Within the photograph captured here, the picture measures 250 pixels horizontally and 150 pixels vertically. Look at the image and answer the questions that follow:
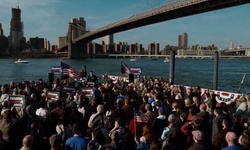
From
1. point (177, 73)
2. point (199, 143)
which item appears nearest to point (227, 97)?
point (199, 143)

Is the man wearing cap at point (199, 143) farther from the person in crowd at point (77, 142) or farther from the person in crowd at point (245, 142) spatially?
the person in crowd at point (77, 142)

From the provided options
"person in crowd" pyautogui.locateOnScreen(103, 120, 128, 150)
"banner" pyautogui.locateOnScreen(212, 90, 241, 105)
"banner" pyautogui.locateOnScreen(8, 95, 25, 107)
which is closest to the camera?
"person in crowd" pyautogui.locateOnScreen(103, 120, 128, 150)

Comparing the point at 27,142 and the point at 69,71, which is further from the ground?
the point at 69,71

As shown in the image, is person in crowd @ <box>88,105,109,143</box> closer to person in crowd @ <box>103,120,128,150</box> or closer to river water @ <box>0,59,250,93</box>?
person in crowd @ <box>103,120,128,150</box>

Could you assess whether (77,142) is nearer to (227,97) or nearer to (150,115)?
(150,115)

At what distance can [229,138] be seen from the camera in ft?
13.6

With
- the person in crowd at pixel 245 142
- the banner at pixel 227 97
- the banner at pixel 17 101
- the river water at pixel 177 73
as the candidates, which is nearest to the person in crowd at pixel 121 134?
the person in crowd at pixel 245 142

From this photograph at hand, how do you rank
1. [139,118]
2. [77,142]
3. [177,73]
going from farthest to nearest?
1. [177,73]
2. [139,118]
3. [77,142]

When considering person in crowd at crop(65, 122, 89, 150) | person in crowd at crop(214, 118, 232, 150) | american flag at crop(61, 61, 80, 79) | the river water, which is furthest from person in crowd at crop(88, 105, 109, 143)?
the river water

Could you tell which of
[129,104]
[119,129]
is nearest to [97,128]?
[119,129]

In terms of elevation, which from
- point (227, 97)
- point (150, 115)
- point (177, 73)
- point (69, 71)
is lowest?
point (177, 73)

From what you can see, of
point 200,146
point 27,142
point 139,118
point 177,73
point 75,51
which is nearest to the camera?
point 27,142

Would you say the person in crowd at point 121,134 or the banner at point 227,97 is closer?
the person in crowd at point 121,134

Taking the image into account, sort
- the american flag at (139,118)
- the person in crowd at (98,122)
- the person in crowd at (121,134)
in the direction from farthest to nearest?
the american flag at (139,118) → the person in crowd at (98,122) → the person in crowd at (121,134)
